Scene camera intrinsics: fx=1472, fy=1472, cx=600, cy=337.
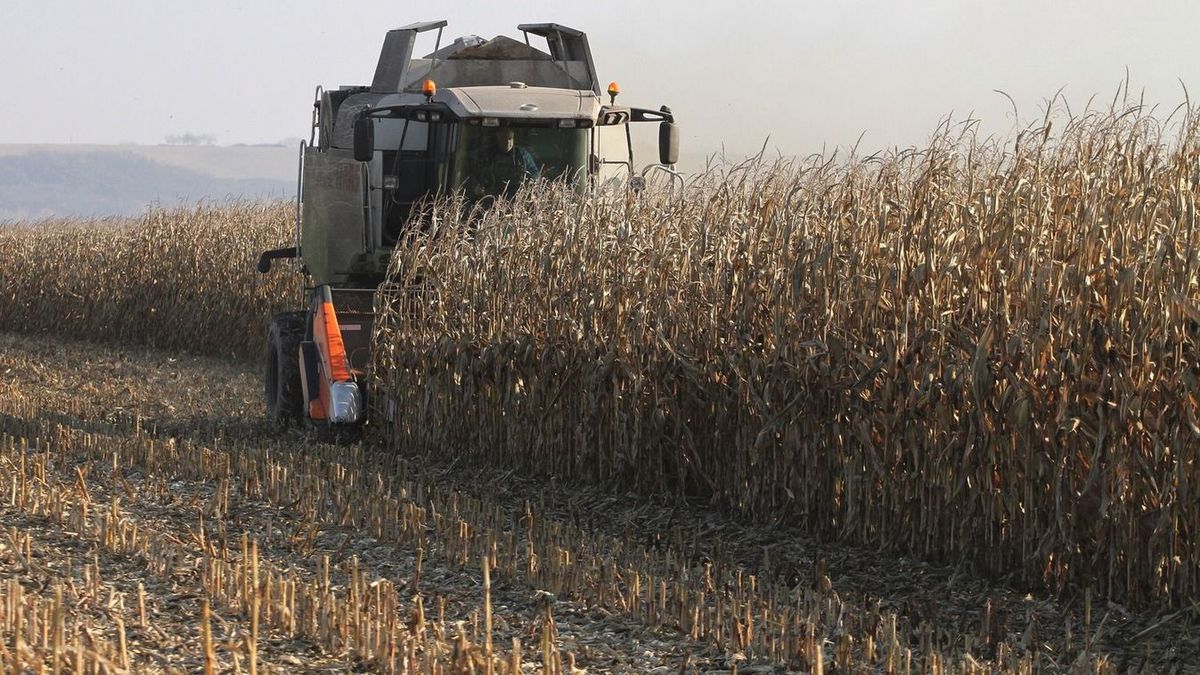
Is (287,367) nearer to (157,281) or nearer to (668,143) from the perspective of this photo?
(668,143)

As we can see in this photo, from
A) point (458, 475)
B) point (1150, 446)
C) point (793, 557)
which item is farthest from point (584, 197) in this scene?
point (1150, 446)

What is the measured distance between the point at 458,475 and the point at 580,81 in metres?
3.52

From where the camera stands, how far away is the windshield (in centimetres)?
962

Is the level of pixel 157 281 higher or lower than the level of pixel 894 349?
Result: lower

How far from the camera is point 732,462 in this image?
7129 mm

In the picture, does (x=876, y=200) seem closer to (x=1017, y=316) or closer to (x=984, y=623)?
(x=1017, y=316)

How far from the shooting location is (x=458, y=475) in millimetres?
8438

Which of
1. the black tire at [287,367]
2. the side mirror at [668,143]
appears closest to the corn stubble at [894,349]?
the side mirror at [668,143]

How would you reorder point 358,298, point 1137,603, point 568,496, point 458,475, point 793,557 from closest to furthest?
point 1137,603
point 793,557
point 568,496
point 458,475
point 358,298

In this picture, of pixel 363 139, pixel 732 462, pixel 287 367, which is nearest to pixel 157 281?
pixel 287 367

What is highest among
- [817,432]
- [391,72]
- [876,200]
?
[391,72]

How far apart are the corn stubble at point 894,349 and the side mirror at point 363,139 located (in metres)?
0.99

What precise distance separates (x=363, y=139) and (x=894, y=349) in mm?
4163

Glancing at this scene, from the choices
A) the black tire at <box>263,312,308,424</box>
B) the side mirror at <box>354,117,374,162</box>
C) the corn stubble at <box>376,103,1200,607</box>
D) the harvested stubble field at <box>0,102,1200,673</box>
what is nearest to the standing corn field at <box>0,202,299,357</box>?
the black tire at <box>263,312,308,424</box>
